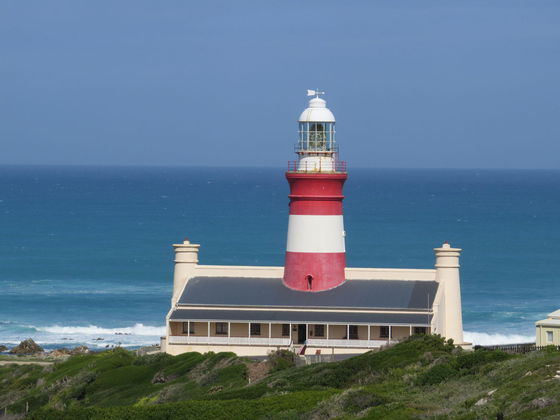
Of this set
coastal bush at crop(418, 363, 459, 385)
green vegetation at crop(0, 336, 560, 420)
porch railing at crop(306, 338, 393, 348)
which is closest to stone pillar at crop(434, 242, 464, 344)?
porch railing at crop(306, 338, 393, 348)

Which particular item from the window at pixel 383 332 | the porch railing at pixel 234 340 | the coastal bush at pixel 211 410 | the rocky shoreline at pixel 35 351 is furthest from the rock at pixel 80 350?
the coastal bush at pixel 211 410

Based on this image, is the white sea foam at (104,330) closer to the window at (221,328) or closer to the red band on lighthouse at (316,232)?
the window at (221,328)

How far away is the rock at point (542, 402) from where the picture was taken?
2435 centimetres

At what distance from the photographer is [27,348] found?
58062 mm

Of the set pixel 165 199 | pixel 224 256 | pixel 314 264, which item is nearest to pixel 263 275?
pixel 314 264

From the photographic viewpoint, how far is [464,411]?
25.6m

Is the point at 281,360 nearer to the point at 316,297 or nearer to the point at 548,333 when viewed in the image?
the point at 316,297

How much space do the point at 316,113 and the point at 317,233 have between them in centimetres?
362

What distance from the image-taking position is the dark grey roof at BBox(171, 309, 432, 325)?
3984 centimetres

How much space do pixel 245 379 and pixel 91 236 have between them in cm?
8619

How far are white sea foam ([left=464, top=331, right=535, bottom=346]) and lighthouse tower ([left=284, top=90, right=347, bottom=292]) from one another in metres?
18.1

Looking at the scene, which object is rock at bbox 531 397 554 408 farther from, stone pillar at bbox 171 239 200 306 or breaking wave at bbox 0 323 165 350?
breaking wave at bbox 0 323 165 350

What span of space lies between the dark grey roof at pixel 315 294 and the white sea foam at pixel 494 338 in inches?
689

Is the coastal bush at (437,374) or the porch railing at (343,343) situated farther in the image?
the porch railing at (343,343)
